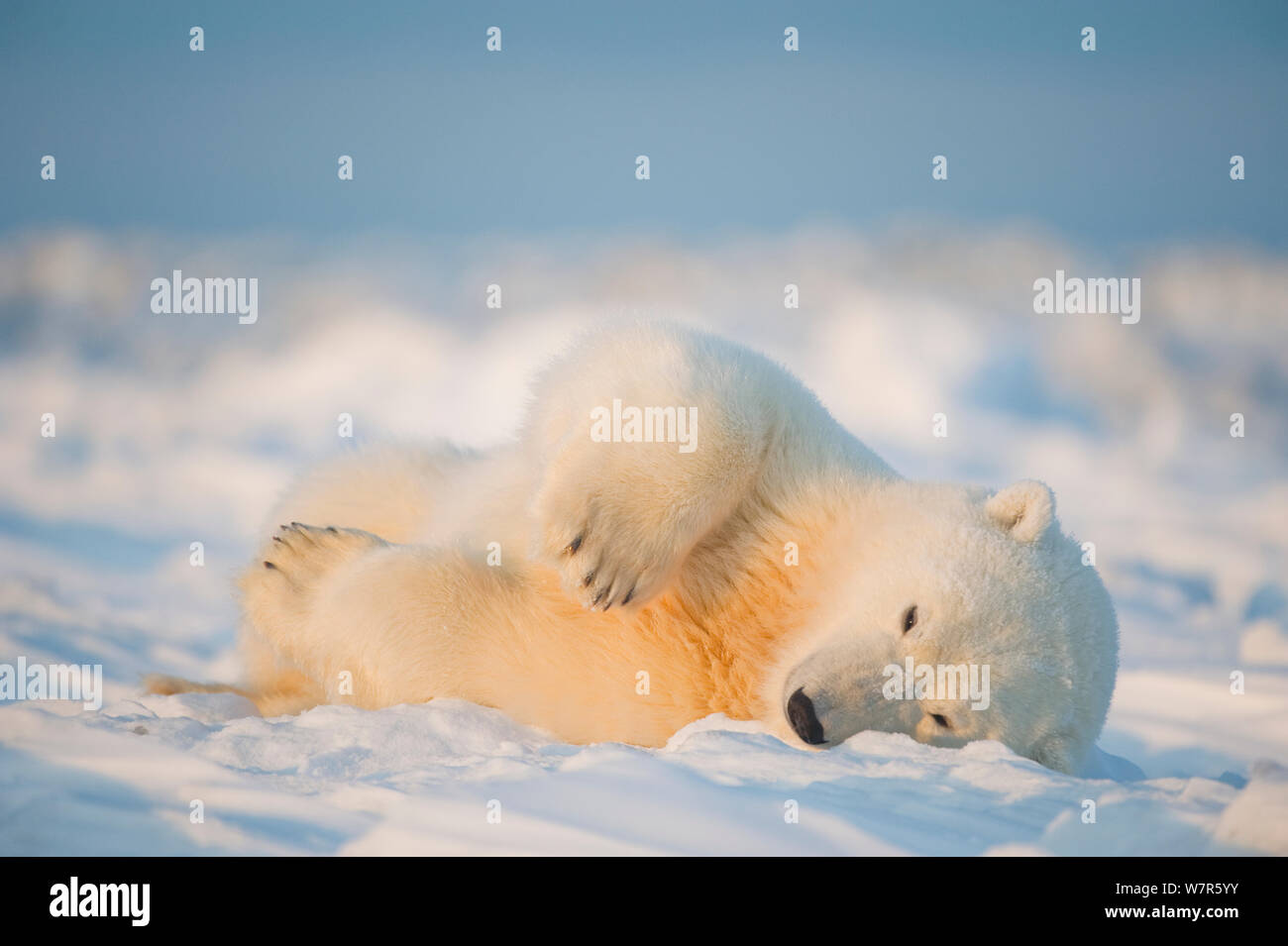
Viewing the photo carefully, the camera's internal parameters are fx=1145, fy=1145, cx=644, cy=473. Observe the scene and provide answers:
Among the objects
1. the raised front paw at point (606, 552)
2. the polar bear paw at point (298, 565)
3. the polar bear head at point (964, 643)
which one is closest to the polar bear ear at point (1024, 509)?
the polar bear head at point (964, 643)

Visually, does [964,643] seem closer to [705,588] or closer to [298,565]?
[705,588]

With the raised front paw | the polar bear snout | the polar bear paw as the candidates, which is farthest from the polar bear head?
the polar bear paw

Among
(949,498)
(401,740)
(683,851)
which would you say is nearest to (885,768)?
(683,851)

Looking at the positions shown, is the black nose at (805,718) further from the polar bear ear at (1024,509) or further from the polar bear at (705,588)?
the polar bear ear at (1024,509)

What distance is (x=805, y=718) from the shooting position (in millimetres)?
3643

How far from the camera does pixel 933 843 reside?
287cm

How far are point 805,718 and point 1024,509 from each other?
1.07 metres

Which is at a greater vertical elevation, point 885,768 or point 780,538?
point 780,538

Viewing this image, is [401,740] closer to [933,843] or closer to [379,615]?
[379,615]

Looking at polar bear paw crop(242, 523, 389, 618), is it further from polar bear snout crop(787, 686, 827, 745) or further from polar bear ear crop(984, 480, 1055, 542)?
polar bear ear crop(984, 480, 1055, 542)

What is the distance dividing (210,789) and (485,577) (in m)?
1.43

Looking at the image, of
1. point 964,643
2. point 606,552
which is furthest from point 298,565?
point 964,643

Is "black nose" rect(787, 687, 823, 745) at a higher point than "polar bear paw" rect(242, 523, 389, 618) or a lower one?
lower

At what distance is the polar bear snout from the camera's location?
363cm
